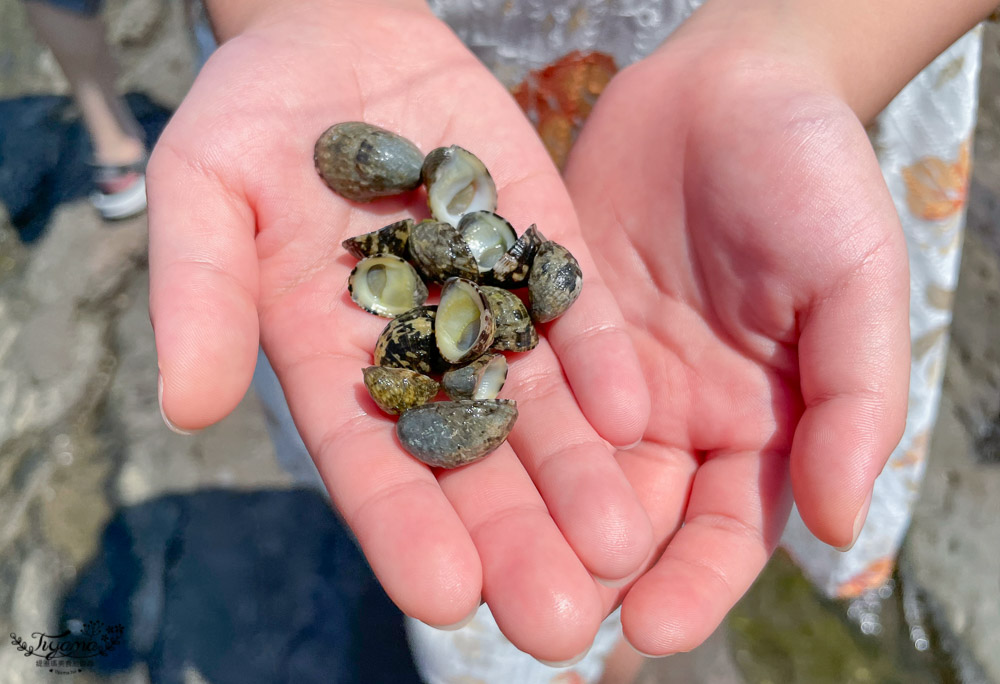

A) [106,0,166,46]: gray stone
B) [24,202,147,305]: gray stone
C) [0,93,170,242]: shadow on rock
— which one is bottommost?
[24,202,147,305]: gray stone

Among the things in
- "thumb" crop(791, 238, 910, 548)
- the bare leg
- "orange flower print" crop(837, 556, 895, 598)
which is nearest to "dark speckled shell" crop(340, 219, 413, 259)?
"thumb" crop(791, 238, 910, 548)

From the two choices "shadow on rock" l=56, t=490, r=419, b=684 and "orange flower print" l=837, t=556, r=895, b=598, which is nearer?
"shadow on rock" l=56, t=490, r=419, b=684

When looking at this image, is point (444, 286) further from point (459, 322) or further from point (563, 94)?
point (563, 94)

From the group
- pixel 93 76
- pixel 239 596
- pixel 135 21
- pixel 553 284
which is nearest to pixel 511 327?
pixel 553 284

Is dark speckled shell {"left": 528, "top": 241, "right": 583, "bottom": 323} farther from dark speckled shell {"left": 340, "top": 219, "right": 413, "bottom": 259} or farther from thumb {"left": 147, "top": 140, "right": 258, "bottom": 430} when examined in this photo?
thumb {"left": 147, "top": 140, "right": 258, "bottom": 430}

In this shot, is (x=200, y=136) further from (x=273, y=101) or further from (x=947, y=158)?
(x=947, y=158)
